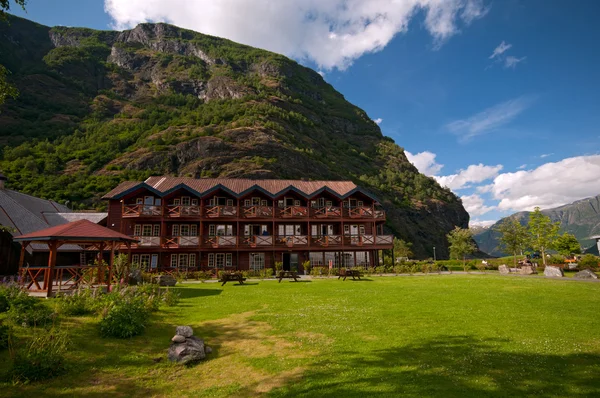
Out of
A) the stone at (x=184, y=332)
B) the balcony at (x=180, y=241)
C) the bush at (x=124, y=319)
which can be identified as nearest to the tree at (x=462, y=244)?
the balcony at (x=180, y=241)

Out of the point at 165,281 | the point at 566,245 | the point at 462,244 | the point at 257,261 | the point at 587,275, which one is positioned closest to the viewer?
the point at 165,281

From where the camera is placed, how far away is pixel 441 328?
992 centimetres

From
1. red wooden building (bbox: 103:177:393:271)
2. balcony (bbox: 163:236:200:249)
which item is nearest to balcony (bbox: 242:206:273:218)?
red wooden building (bbox: 103:177:393:271)

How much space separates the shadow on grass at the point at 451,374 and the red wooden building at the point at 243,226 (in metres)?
27.4

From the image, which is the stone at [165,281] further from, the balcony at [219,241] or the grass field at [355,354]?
the balcony at [219,241]

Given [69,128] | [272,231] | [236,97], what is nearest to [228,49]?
[236,97]

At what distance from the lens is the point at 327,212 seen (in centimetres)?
3669

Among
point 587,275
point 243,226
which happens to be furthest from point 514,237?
point 243,226

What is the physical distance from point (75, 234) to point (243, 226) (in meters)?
21.6

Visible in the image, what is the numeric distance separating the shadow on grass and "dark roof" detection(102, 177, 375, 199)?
28.5m

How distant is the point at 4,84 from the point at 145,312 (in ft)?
26.3

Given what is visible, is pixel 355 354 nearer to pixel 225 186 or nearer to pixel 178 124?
pixel 225 186

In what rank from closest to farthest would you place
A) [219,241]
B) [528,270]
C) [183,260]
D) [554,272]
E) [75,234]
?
[75,234]
[554,272]
[528,270]
[219,241]
[183,260]

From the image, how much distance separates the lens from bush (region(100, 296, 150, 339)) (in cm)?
938
